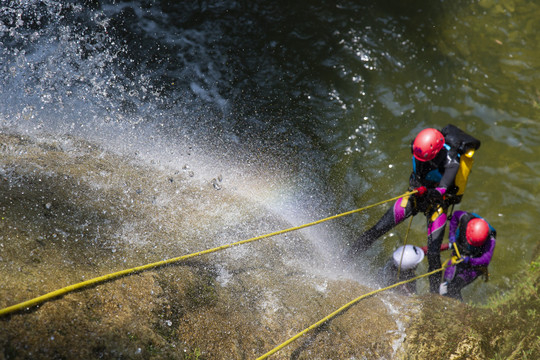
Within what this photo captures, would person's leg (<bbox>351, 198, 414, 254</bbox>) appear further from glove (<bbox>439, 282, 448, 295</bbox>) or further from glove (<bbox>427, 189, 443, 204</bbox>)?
glove (<bbox>439, 282, 448, 295</bbox>)

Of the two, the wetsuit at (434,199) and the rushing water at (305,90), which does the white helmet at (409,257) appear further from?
the rushing water at (305,90)

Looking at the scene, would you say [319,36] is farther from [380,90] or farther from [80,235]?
[80,235]

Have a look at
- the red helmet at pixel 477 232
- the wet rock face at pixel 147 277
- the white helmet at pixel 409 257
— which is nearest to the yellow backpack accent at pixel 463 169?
the red helmet at pixel 477 232

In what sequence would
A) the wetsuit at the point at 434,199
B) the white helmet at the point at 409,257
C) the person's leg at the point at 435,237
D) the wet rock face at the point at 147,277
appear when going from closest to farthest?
the wet rock face at the point at 147,277 → the wetsuit at the point at 434,199 → the person's leg at the point at 435,237 → the white helmet at the point at 409,257

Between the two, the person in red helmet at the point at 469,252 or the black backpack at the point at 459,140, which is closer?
the black backpack at the point at 459,140

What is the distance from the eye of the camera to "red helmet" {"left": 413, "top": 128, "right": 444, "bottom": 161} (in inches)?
184

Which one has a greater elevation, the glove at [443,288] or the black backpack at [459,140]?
the black backpack at [459,140]

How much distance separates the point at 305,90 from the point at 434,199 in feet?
11.3

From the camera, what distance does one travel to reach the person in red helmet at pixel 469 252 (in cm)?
493

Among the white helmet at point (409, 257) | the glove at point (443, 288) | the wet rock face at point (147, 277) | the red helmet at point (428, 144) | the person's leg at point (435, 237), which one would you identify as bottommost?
the glove at point (443, 288)

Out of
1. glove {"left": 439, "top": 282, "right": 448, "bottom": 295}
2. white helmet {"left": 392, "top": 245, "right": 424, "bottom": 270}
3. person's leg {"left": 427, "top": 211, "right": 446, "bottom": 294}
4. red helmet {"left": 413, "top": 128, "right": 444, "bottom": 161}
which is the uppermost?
red helmet {"left": 413, "top": 128, "right": 444, "bottom": 161}

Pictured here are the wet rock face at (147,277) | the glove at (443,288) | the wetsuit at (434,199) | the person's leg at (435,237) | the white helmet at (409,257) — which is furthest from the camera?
the glove at (443,288)

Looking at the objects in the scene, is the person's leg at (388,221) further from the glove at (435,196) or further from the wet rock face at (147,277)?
the wet rock face at (147,277)

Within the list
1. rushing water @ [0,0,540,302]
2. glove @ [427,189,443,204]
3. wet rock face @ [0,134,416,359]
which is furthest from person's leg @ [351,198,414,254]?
wet rock face @ [0,134,416,359]
